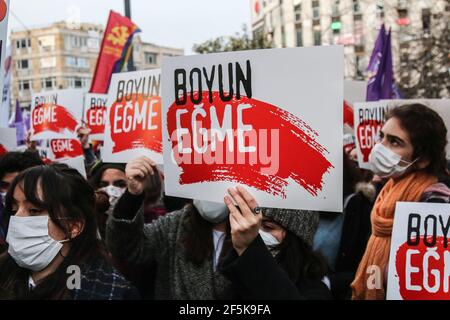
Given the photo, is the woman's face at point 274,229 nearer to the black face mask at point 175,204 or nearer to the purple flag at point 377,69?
the black face mask at point 175,204

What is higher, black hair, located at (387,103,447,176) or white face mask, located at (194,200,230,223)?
black hair, located at (387,103,447,176)

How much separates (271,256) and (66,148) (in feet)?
15.5

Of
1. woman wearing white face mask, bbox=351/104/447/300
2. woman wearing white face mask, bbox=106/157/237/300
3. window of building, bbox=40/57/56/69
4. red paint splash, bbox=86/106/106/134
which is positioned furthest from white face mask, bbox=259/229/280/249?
window of building, bbox=40/57/56/69

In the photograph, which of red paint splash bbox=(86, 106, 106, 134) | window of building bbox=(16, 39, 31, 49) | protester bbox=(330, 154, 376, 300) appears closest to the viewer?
protester bbox=(330, 154, 376, 300)

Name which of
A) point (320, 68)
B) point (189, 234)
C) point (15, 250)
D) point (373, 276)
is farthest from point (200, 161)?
point (373, 276)

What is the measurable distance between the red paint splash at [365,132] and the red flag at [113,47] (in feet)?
15.0

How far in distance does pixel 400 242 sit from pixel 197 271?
0.83 meters

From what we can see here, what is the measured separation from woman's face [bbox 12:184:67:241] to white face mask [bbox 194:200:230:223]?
22.3 inches

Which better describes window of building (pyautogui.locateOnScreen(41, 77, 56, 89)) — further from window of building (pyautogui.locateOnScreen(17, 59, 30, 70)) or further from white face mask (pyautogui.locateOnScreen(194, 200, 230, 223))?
white face mask (pyautogui.locateOnScreen(194, 200, 230, 223))

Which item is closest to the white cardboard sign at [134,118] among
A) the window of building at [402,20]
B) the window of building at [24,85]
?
the window of building at [402,20]

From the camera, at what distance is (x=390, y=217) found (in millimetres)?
3199

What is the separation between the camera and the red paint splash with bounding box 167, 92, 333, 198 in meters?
2.34

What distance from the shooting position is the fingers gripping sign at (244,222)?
213cm
